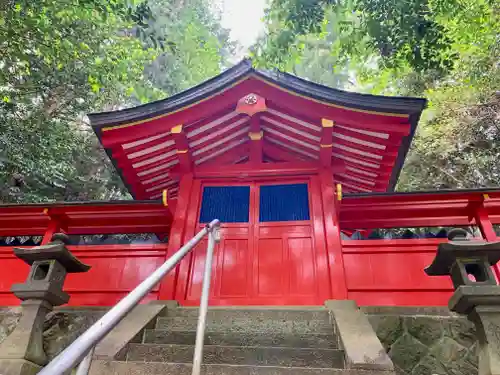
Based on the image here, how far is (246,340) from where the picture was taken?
3492 mm

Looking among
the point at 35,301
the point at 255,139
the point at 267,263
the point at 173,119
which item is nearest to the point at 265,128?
the point at 255,139

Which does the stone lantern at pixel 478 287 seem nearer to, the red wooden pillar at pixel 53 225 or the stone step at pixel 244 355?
the stone step at pixel 244 355

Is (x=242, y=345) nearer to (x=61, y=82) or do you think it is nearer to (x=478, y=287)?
(x=478, y=287)

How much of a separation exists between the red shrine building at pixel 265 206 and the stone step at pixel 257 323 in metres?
0.74

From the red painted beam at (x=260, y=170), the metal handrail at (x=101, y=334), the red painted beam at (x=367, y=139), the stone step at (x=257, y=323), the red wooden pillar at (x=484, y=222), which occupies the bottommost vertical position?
the metal handrail at (x=101, y=334)

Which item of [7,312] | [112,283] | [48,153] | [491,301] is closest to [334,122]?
[491,301]

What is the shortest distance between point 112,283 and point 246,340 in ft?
8.60

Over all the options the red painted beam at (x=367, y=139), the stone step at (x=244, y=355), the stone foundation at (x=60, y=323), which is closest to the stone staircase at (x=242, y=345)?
the stone step at (x=244, y=355)

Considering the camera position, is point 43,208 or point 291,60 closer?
point 291,60

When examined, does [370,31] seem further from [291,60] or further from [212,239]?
[212,239]

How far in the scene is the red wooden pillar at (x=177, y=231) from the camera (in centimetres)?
480

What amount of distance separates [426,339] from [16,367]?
13.6ft

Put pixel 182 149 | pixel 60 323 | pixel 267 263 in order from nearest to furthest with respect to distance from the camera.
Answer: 1. pixel 60 323
2. pixel 267 263
3. pixel 182 149

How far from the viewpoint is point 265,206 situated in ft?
18.4
